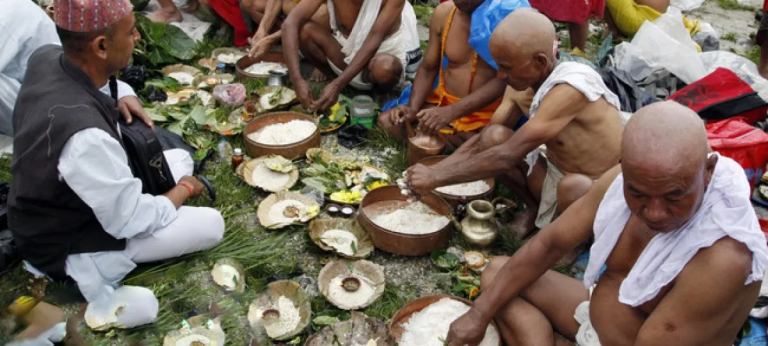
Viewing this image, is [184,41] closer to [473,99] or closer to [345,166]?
[345,166]

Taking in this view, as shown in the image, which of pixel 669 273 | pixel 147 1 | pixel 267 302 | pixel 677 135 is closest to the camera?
pixel 677 135

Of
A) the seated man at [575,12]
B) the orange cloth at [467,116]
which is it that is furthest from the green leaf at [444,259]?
the seated man at [575,12]

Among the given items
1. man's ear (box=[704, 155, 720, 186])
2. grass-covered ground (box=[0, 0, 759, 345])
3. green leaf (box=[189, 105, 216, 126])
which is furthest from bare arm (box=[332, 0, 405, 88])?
man's ear (box=[704, 155, 720, 186])

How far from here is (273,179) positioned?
4.01 metres

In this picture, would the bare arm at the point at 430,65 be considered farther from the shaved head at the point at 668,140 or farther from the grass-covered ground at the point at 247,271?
the shaved head at the point at 668,140

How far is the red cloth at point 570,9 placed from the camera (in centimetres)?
562

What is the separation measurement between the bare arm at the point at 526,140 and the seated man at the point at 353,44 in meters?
1.62

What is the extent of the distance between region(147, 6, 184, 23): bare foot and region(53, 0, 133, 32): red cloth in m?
3.82

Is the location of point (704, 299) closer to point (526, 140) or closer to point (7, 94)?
point (526, 140)

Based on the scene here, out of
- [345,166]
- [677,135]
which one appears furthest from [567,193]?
[345,166]

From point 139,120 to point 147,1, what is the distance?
340 centimetres

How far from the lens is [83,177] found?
2.54 m

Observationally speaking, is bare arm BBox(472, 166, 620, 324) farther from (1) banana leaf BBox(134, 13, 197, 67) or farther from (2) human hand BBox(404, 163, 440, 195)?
(1) banana leaf BBox(134, 13, 197, 67)

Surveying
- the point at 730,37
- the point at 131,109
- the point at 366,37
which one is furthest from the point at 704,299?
the point at 730,37
